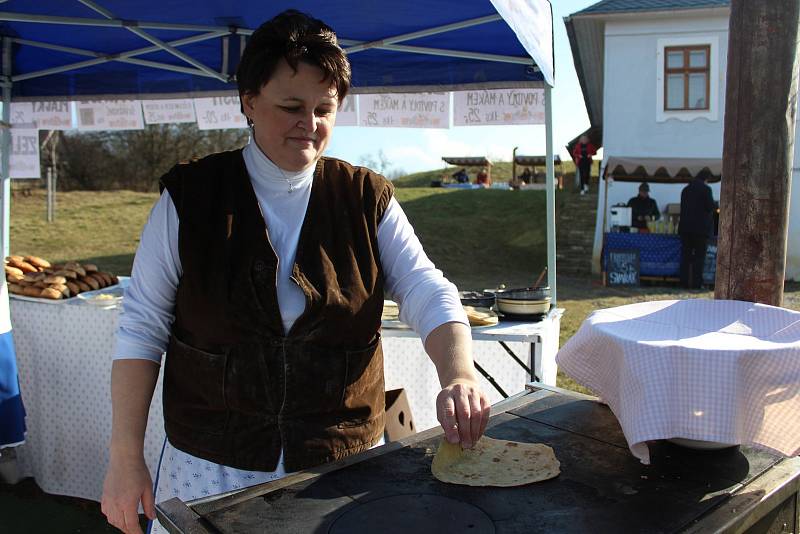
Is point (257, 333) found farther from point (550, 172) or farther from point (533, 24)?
point (550, 172)

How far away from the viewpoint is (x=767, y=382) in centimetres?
132

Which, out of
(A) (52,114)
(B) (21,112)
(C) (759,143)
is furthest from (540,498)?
(B) (21,112)

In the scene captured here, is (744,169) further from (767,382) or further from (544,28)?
(544,28)

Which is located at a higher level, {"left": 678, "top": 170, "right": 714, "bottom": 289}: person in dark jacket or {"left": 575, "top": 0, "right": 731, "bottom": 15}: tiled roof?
{"left": 575, "top": 0, "right": 731, "bottom": 15}: tiled roof

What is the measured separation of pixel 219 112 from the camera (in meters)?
4.22

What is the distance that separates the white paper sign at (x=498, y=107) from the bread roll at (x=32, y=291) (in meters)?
2.55

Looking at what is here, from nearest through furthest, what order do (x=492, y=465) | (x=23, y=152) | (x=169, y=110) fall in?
(x=492, y=465)
(x=23, y=152)
(x=169, y=110)

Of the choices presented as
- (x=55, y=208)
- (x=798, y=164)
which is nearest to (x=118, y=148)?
(x=55, y=208)

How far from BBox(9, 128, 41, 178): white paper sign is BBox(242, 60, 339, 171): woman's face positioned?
343cm

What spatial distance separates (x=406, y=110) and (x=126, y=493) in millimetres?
3085

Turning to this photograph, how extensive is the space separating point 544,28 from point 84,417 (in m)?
2.94

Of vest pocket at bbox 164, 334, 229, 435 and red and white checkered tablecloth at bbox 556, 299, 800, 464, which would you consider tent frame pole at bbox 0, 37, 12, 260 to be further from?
Result: red and white checkered tablecloth at bbox 556, 299, 800, 464

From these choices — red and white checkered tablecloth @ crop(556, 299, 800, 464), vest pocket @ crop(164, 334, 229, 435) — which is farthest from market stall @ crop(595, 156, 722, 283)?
vest pocket @ crop(164, 334, 229, 435)

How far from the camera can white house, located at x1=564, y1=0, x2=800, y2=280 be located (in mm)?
12305
